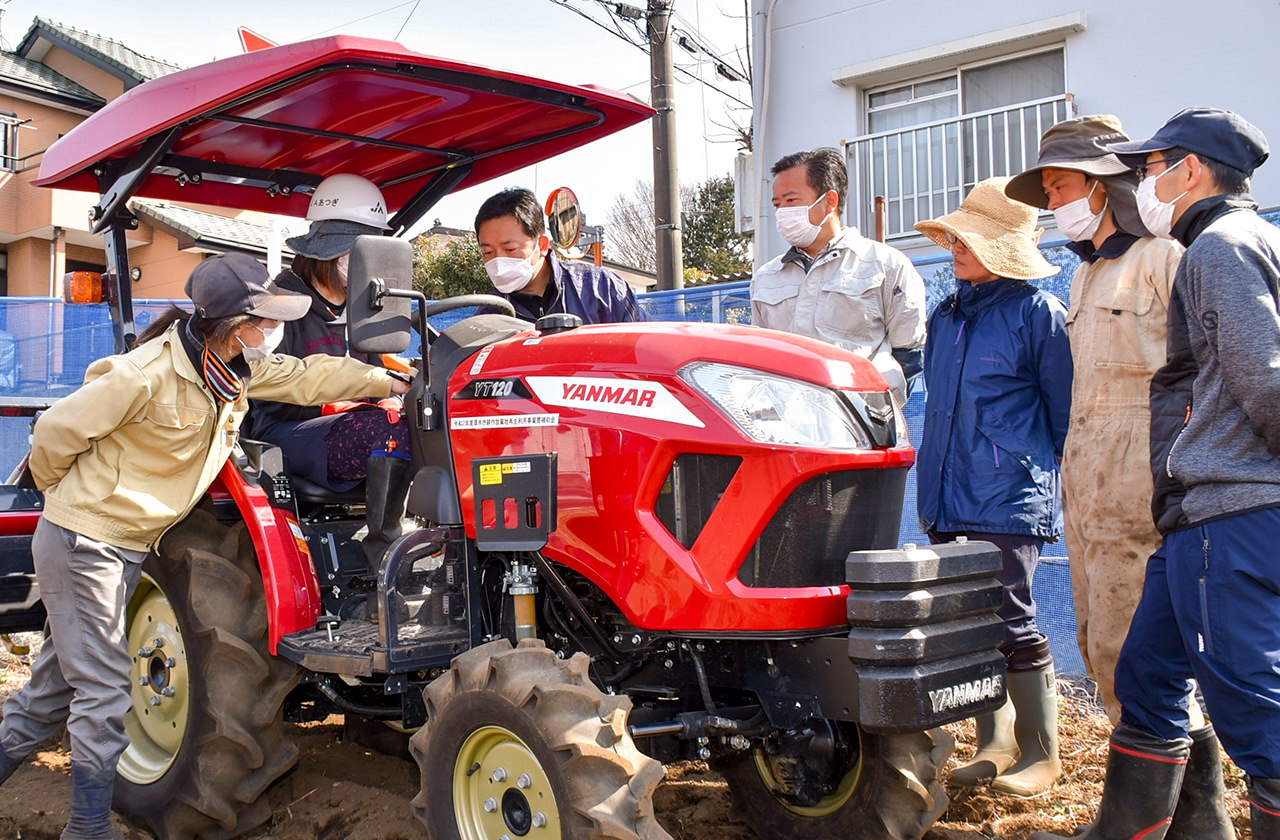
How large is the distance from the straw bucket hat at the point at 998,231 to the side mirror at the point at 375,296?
195 cm

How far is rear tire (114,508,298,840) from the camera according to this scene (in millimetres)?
3316

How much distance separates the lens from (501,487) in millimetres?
2857

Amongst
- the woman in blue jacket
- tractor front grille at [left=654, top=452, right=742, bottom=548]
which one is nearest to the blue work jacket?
the woman in blue jacket

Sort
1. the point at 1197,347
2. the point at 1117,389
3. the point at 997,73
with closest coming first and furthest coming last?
the point at 1197,347 < the point at 1117,389 < the point at 997,73

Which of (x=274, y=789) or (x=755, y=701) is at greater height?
(x=755, y=701)

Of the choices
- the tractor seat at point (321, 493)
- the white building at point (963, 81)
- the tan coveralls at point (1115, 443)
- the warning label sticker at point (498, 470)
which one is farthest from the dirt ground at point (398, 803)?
the white building at point (963, 81)

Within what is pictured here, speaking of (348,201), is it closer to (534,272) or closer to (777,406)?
(534,272)

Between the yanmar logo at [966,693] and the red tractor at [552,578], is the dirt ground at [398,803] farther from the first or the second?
the yanmar logo at [966,693]

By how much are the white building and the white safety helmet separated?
7.15 meters

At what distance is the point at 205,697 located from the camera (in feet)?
10.9

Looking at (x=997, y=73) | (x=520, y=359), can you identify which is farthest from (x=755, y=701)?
(x=997, y=73)

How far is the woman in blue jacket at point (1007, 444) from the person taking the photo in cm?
367

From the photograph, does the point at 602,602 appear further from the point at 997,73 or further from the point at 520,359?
the point at 997,73

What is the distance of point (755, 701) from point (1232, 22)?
8.44m
